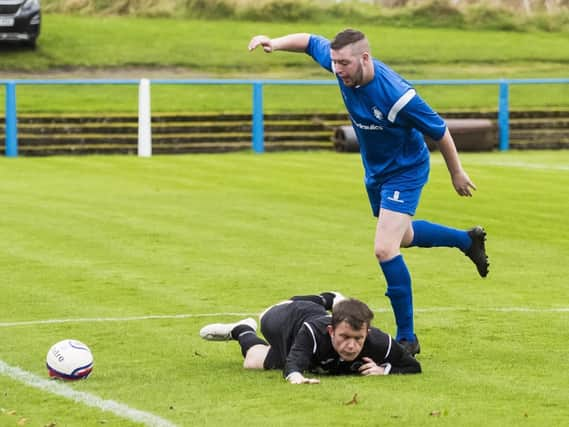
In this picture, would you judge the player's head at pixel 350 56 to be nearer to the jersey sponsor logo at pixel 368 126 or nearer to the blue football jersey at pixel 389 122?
the blue football jersey at pixel 389 122

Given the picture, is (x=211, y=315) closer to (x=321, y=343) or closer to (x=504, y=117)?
(x=321, y=343)

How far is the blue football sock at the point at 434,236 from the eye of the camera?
11.1 metres

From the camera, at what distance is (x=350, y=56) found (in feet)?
32.4

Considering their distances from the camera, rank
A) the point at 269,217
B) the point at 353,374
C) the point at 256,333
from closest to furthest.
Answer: the point at 353,374, the point at 256,333, the point at 269,217

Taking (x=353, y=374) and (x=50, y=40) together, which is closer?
(x=353, y=374)

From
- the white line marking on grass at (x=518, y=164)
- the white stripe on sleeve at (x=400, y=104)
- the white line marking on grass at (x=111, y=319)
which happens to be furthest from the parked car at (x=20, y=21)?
the white stripe on sleeve at (x=400, y=104)

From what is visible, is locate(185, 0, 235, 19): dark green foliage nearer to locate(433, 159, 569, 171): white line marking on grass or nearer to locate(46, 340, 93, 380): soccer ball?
locate(433, 159, 569, 171): white line marking on grass

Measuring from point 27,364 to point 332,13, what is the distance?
132 feet

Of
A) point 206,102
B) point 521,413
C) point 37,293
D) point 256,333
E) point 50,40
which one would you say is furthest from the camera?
point 50,40

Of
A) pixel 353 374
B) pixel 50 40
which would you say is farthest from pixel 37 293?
pixel 50 40

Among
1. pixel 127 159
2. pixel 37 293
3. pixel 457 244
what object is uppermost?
pixel 457 244

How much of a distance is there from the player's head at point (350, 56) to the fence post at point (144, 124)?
22323 millimetres

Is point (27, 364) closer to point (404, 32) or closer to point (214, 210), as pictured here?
point (214, 210)

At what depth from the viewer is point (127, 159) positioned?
30.7 m
